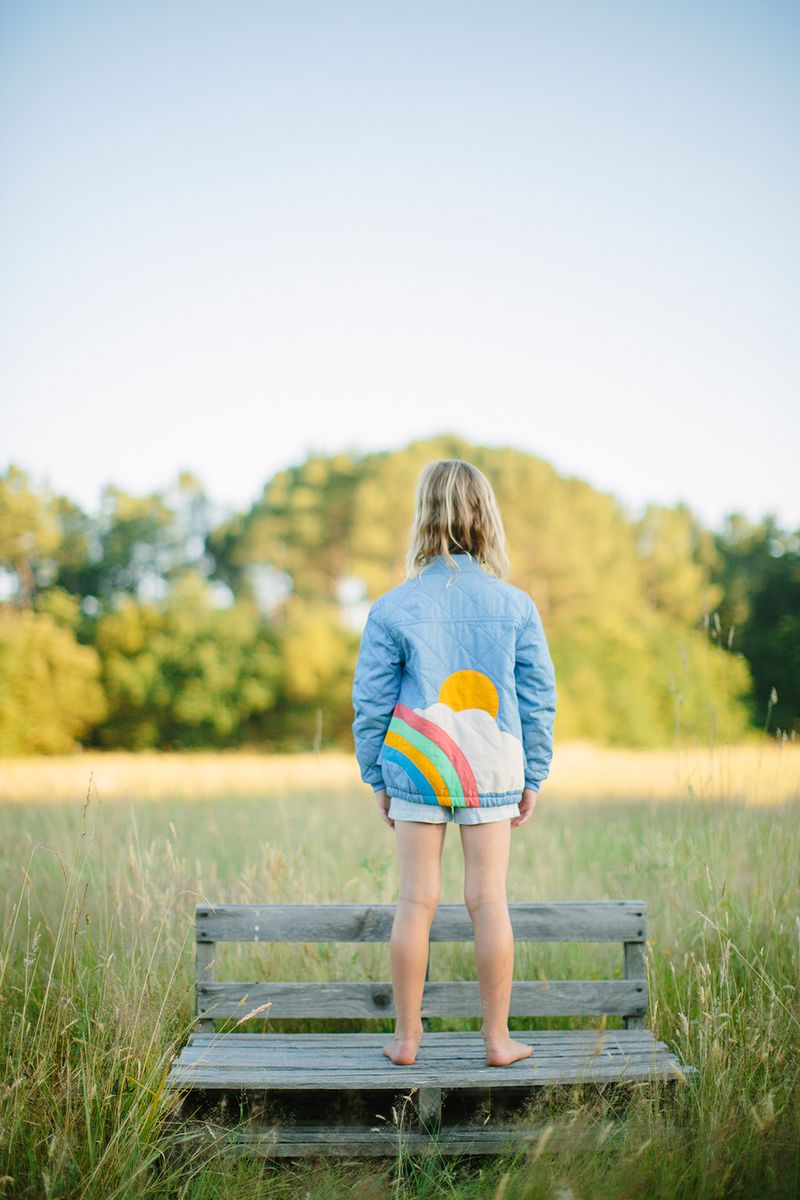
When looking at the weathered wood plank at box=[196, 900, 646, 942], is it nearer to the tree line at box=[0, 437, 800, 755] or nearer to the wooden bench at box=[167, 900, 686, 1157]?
the wooden bench at box=[167, 900, 686, 1157]

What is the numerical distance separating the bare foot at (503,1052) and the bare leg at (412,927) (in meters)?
0.20

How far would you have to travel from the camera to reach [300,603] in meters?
25.1

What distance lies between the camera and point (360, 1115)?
2188 millimetres

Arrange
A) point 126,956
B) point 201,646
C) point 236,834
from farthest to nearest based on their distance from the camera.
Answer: point 201,646 → point 236,834 → point 126,956

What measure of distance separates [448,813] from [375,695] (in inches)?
16.3

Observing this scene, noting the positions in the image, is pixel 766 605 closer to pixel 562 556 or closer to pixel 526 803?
pixel 562 556

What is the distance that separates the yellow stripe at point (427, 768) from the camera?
2.13 metres

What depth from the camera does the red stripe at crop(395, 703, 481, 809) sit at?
6.99 ft

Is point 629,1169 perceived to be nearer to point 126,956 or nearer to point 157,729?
point 126,956


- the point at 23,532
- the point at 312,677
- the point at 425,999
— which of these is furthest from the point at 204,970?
the point at 23,532

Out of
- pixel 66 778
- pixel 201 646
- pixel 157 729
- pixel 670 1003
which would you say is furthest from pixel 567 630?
pixel 670 1003

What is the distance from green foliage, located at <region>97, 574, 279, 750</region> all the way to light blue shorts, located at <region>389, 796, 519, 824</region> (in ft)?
73.1

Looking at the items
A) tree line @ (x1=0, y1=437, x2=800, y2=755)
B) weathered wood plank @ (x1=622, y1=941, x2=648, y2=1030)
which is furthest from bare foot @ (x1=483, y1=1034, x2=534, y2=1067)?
tree line @ (x1=0, y1=437, x2=800, y2=755)

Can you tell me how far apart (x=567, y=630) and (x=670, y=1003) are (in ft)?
71.2
